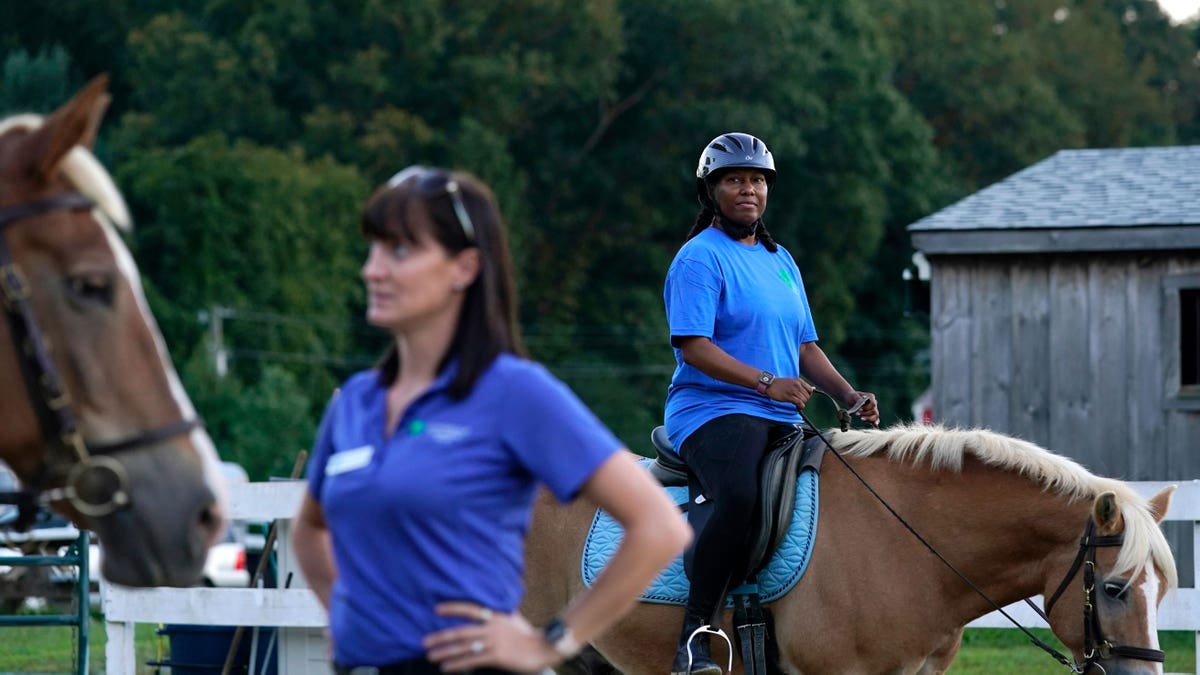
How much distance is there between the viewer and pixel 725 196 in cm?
654

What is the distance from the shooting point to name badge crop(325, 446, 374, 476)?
10.4ft

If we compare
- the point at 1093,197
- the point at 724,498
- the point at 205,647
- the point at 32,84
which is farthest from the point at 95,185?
the point at 32,84

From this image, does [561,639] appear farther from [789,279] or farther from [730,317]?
[789,279]

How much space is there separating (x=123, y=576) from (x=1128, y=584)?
398 cm

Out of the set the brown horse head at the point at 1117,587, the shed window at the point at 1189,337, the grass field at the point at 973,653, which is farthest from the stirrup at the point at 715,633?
the shed window at the point at 1189,337

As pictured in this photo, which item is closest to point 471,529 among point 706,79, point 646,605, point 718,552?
point 718,552

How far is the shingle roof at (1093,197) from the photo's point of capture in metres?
15.2

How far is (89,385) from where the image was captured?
130 inches

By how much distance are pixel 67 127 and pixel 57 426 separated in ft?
2.02

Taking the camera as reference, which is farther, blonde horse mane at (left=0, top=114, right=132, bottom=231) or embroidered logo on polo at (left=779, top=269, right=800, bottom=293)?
embroidered logo on polo at (left=779, top=269, right=800, bottom=293)

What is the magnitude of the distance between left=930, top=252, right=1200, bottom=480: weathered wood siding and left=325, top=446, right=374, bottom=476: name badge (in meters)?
12.4

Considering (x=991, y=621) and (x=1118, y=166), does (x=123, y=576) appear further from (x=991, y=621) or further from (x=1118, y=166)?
(x=1118, y=166)

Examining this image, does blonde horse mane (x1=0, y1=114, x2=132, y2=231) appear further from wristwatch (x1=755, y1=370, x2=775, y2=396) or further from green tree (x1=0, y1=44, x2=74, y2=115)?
green tree (x1=0, y1=44, x2=74, y2=115)

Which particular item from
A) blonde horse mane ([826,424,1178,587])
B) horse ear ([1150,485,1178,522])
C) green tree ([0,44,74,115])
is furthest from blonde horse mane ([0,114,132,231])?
green tree ([0,44,74,115])
